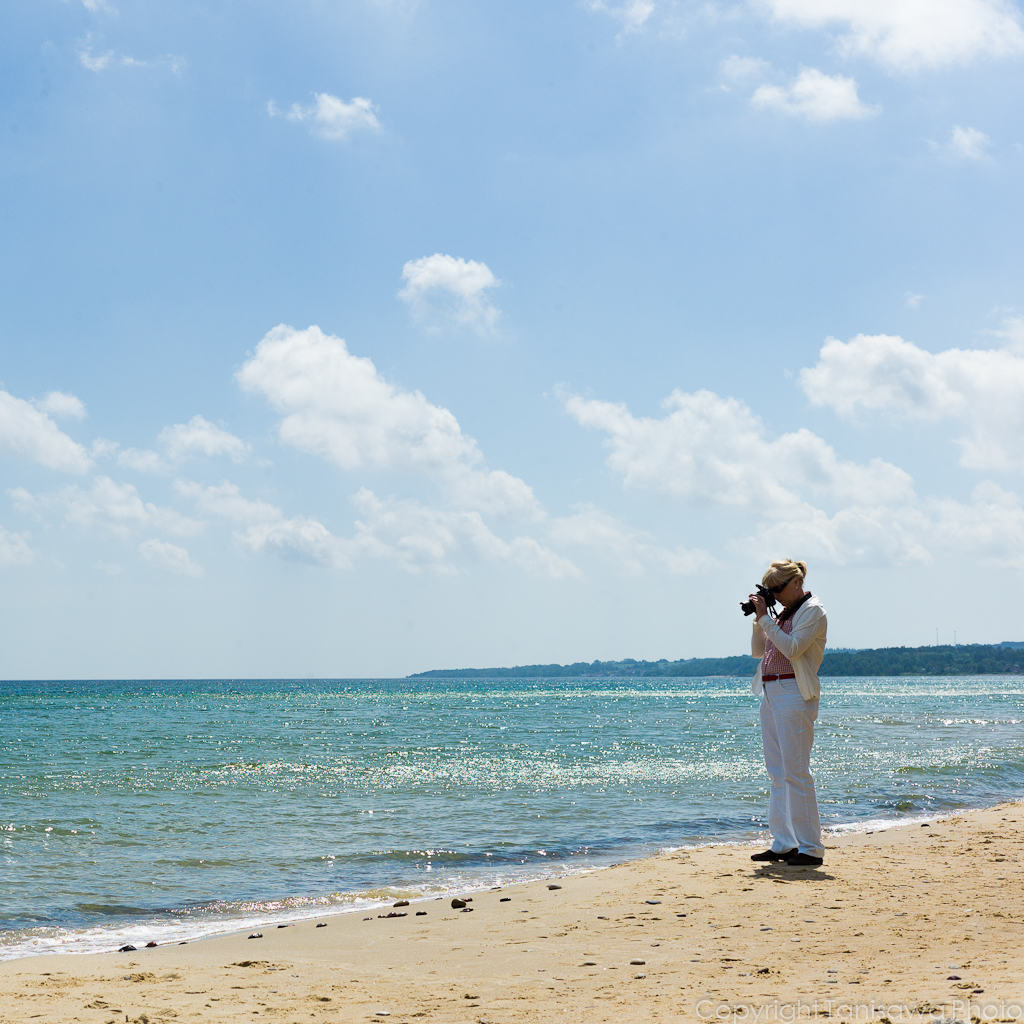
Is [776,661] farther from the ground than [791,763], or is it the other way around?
[776,661]

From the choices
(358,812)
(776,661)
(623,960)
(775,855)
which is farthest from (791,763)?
(358,812)

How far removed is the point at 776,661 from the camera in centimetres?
752

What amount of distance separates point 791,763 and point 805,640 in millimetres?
1011

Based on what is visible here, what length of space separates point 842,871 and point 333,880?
4.69 meters

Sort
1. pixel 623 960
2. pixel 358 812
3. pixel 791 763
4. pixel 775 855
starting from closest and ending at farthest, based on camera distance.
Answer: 1. pixel 623 960
2. pixel 791 763
3. pixel 775 855
4. pixel 358 812

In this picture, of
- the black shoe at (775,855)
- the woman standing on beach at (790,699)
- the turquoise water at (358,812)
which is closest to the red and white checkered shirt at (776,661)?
the woman standing on beach at (790,699)

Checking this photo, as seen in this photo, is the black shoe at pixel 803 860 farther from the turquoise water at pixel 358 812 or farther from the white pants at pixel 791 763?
the turquoise water at pixel 358 812

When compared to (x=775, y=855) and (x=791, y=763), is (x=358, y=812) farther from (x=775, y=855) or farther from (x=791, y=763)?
(x=791, y=763)

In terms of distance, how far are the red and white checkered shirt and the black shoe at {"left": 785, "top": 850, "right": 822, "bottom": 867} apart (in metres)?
1.49

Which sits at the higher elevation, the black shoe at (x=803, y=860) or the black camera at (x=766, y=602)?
the black camera at (x=766, y=602)

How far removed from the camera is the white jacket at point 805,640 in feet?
23.7

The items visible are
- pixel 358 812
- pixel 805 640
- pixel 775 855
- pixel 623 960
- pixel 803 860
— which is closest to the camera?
pixel 623 960

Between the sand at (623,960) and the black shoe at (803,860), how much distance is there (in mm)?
88

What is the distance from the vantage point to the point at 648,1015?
4.02 metres
